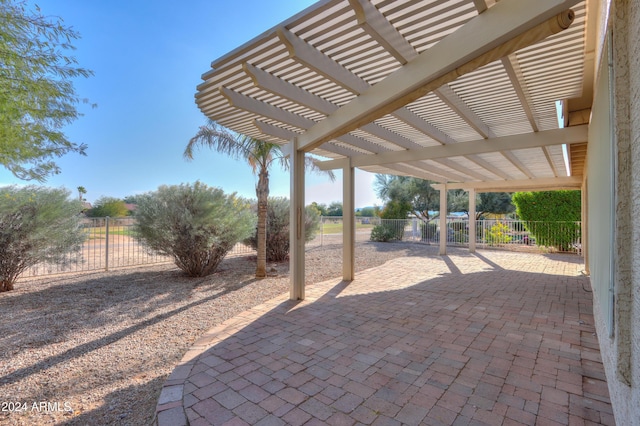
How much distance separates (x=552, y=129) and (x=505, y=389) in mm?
4492

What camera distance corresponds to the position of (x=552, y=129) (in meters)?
4.94

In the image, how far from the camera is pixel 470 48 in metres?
2.41

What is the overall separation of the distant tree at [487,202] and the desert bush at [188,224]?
1949 cm

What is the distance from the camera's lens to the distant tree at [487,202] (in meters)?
22.0

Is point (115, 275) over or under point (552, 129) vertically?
under

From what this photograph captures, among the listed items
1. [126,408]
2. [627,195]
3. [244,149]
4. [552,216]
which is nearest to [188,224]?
[244,149]

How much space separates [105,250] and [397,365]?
8856 mm

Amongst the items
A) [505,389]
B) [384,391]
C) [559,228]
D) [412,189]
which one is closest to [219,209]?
[384,391]

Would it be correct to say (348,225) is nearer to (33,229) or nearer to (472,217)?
(33,229)

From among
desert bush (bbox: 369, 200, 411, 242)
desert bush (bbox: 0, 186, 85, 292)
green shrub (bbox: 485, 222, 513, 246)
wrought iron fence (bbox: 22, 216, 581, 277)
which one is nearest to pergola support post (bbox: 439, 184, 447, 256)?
wrought iron fence (bbox: 22, 216, 581, 277)

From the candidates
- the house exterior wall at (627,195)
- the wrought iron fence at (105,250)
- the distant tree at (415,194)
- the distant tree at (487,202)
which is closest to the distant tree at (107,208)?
the wrought iron fence at (105,250)

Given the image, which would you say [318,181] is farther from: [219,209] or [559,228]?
[559,228]

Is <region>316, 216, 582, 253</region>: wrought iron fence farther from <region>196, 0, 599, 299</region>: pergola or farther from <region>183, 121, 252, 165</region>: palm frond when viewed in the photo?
<region>196, 0, 599, 299</region>: pergola

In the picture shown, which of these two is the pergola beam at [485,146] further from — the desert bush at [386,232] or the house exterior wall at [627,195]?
the desert bush at [386,232]
